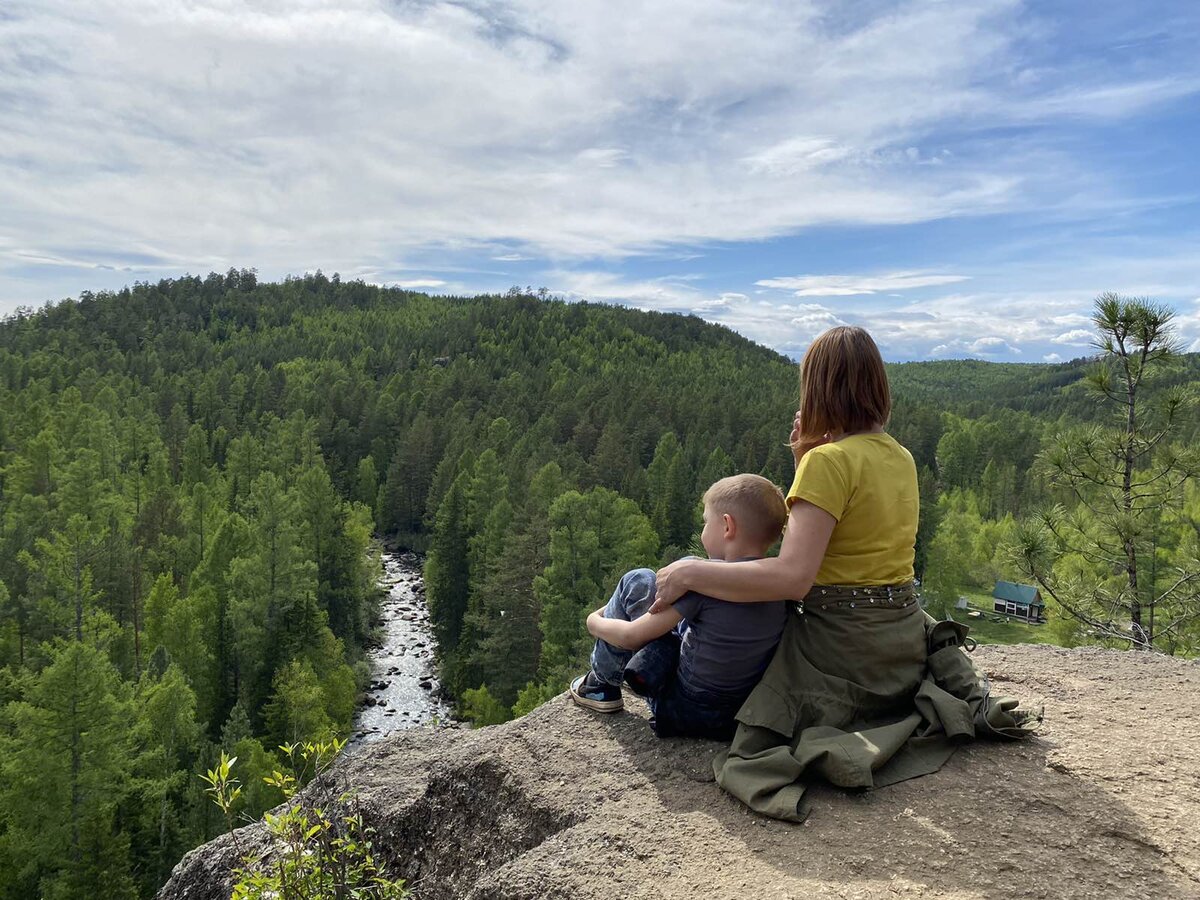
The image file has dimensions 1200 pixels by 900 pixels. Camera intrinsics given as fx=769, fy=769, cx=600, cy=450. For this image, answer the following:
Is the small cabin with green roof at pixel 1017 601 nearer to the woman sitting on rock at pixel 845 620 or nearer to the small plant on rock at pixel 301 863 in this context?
the woman sitting on rock at pixel 845 620

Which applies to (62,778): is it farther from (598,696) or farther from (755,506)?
(755,506)

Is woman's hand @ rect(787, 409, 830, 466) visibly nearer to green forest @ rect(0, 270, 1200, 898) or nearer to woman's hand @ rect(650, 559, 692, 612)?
woman's hand @ rect(650, 559, 692, 612)

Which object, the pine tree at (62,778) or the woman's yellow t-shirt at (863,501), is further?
the pine tree at (62,778)

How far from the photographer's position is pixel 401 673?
1389 inches

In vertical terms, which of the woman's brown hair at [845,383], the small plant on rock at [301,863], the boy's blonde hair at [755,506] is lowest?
the small plant on rock at [301,863]

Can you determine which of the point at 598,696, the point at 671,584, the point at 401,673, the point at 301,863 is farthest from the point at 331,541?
the point at 671,584

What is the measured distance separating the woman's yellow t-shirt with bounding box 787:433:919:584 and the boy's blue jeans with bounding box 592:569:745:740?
988 mm

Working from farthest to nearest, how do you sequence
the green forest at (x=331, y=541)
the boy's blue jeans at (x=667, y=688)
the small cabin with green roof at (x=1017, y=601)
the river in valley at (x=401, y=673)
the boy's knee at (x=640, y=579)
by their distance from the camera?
1. the small cabin with green roof at (x=1017, y=601)
2. the river in valley at (x=401, y=673)
3. the green forest at (x=331, y=541)
4. the boy's knee at (x=640, y=579)
5. the boy's blue jeans at (x=667, y=688)

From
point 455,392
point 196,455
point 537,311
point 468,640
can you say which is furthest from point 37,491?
point 537,311

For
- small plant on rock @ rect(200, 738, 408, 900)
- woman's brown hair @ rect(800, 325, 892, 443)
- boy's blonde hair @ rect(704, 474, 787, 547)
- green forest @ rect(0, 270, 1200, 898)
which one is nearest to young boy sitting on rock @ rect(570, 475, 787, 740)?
boy's blonde hair @ rect(704, 474, 787, 547)

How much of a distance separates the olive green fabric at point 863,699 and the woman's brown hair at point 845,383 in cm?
95

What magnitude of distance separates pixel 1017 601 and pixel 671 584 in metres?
56.4

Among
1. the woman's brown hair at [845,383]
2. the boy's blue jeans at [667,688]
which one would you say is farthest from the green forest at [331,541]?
the woman's brown hair at [845,383]

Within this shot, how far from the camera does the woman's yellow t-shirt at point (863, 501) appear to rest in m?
3.98
